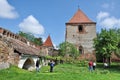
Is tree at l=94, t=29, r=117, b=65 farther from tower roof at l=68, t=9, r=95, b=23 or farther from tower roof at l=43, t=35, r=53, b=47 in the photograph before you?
tower roof at l=43, t=35, r=53, b=47

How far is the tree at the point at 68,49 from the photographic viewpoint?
1940 inches

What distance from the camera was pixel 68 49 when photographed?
164ft

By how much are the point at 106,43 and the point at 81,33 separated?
55.1 ft

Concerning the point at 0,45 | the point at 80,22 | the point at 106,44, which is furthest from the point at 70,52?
the point at 0,45

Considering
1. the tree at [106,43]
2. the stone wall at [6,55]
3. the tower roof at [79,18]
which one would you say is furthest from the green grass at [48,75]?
the tower roof at [79,18]

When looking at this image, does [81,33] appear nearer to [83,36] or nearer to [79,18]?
[83,36]

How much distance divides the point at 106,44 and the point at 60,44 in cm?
1533

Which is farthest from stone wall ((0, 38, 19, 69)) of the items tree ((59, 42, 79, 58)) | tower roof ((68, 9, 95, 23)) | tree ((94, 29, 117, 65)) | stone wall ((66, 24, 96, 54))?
tower roof ((68, 9, 95, 23))

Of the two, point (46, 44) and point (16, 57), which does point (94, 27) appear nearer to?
point (46, 44)

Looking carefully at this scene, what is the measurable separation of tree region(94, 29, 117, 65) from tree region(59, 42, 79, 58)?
1066 centimetres

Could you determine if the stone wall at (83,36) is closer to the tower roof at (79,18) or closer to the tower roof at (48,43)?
the tower roof at (79,18)

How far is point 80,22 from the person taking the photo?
54469mm

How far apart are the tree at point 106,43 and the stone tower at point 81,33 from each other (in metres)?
13.8

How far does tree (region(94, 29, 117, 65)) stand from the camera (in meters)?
36.9
